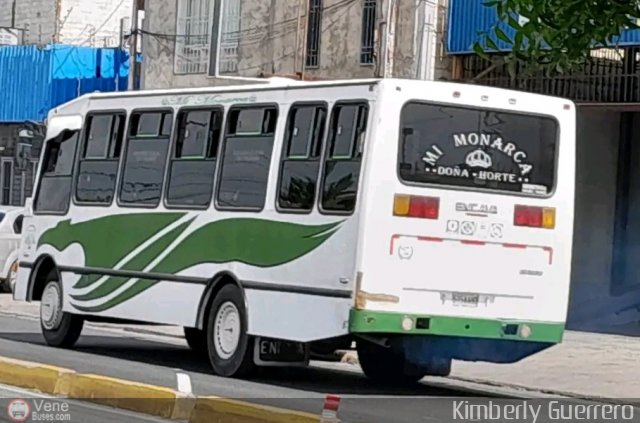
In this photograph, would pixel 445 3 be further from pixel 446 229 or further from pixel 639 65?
pixel 446 229

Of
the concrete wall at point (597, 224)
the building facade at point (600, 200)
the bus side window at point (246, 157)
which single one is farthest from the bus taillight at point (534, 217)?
the concrete wall at point (597, 224)

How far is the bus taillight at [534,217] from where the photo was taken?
14750 millimetres

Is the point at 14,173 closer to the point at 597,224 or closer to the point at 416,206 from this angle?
the point at 597,224

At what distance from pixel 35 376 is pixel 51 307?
221 inches

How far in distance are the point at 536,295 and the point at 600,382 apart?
307cm

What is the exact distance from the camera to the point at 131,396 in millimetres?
12172

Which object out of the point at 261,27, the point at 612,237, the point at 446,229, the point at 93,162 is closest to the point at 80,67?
the point at 261,27

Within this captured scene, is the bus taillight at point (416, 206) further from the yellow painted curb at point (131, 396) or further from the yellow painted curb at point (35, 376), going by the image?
the yellow painted curb at point (35, 376)

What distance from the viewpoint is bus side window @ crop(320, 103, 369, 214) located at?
47.4 feet

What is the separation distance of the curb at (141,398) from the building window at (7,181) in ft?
79.5

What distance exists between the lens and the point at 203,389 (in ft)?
47.3

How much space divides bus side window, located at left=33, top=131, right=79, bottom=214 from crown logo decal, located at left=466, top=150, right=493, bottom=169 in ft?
18.8

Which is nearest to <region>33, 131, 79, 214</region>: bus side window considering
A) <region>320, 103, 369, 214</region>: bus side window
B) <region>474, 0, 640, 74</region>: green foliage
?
<region>320, 103, 369, 214</region>: bus side window

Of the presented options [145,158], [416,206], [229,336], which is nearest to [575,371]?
[229,336]
